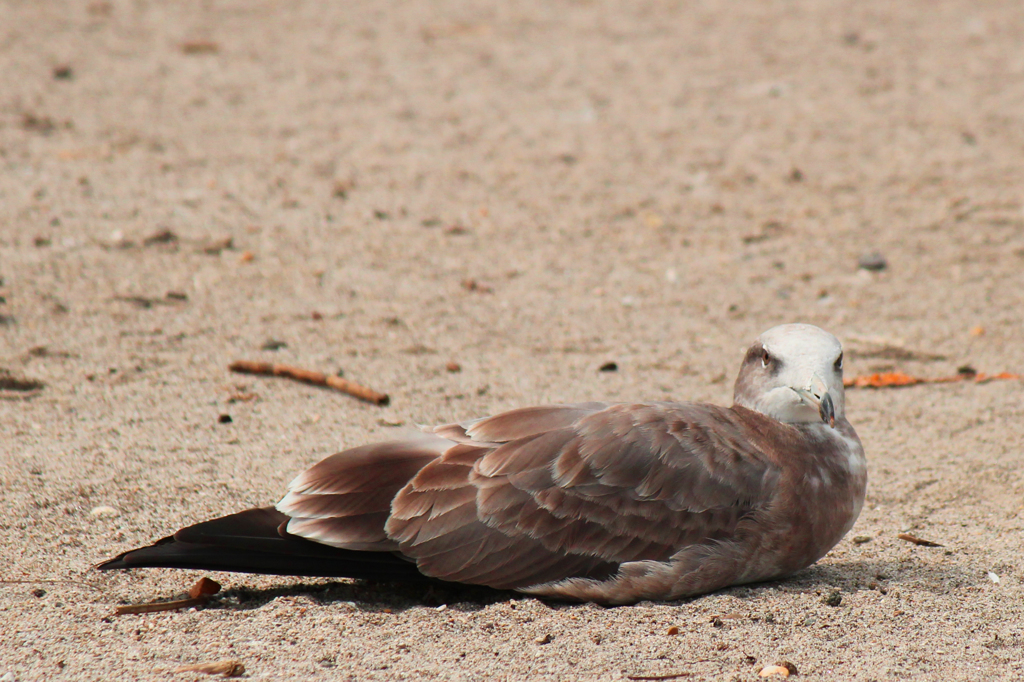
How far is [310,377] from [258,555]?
194 cm

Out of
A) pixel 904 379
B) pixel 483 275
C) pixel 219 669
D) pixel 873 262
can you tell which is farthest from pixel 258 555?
pixel 873 262

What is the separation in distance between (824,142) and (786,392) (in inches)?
214

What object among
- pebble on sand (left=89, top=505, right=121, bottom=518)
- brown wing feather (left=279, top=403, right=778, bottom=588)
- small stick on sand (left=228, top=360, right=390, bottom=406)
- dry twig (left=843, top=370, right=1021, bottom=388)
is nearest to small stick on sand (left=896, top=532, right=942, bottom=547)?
brown wing feather (left=279, top=403, right=778, bottom=588)

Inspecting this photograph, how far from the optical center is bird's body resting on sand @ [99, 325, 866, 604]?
3.72 metres

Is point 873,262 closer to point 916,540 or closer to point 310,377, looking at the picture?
point 916,540

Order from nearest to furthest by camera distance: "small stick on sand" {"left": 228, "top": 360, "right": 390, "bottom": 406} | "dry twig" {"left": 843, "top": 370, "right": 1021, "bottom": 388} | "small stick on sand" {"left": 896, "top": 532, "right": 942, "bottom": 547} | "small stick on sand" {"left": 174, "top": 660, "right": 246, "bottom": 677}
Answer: "small stick on sand" {"left": 174, "top": 660, "right": 246, "bottom": 677}, "small stick on sand" {"left": 896, "top": 532, "right": 942, "bottom": 547}, "small stick on sand" {"left": 228, "top": 360, "right": 390, "bottom": 406}, "dry twig" {"left": 843, "top": 370, "right": 1021, "bottom": 388}

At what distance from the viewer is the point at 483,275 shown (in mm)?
7055

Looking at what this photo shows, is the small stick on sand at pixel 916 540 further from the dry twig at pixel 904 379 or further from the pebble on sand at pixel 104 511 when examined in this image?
the pebble on sand at pixel 104 511

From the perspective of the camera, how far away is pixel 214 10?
38.6ft

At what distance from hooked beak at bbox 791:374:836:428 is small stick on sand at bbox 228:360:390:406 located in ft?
6.96

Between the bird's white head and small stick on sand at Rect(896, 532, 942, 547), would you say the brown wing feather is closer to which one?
the bird's white head

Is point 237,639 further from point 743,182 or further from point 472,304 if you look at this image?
point 743,182

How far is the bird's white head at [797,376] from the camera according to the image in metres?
3.91

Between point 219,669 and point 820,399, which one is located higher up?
point 820,399
